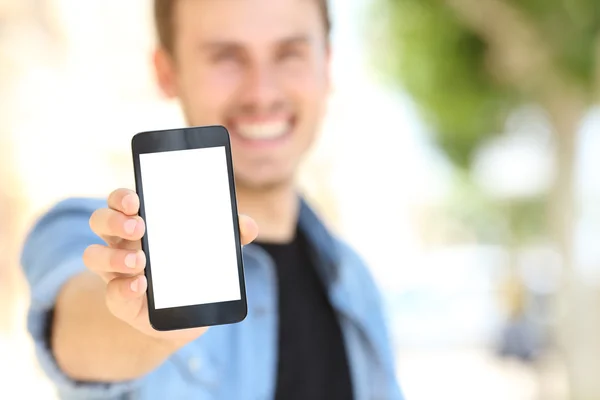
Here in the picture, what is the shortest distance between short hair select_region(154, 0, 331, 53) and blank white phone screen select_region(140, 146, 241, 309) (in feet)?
0.86

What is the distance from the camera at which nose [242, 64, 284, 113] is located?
61 centimetres

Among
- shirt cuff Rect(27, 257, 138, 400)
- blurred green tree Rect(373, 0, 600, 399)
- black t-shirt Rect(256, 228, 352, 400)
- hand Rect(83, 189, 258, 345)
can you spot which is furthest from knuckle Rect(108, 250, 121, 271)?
blurred green tree Rect(373, 0, 600, 399)

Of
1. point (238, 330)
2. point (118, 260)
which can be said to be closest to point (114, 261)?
point (118, 260)

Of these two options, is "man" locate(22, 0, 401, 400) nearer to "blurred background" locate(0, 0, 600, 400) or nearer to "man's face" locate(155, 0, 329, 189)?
"man's face" locate(155, 0, 329, 189)

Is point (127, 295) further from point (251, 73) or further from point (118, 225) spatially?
point (251, 73)

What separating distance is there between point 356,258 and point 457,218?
2.84 metres

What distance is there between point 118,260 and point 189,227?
0.19ft

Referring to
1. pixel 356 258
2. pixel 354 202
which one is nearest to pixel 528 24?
pixel 354 202

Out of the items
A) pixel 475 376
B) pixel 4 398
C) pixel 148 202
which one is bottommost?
pixel 475 376

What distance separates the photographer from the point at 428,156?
2625 millimetres

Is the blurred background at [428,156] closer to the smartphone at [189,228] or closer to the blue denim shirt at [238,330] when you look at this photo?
the blue denim shirt at [238,330]

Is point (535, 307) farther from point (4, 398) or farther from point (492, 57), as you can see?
point (4, 398)

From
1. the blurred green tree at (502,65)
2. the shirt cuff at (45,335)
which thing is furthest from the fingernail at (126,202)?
the blurred green tree at (502,65)

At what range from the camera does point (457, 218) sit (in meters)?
3.44
